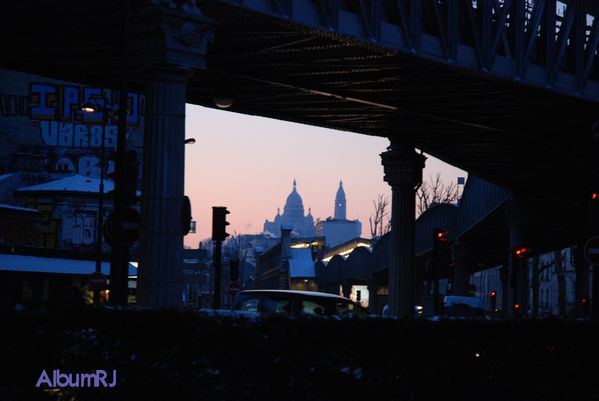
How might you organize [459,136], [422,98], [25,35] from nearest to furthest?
[25,35] → [422,98] → [459,136]

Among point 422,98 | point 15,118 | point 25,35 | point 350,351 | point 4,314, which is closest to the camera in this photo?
point 4,314

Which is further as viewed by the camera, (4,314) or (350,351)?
(350,351)

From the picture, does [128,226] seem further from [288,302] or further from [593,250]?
[593,250]

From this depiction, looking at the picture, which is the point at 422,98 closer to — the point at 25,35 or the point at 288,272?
the point at 25,35

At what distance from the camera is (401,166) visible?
146 ft

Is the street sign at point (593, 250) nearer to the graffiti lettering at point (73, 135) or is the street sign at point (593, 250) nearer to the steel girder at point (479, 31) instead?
the steel girder at point (479, 31)

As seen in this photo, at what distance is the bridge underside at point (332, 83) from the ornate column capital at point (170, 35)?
0.74m

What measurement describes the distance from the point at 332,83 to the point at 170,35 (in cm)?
1171

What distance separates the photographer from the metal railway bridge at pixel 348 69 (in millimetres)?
23250

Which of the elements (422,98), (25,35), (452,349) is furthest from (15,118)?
(452,349)

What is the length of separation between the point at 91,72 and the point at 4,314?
20.0 meters

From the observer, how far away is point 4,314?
1303 cm

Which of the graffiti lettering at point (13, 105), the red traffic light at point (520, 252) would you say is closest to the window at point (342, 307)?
the red traffic light at point (520, 252)

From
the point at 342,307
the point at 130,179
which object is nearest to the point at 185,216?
the point at 130,179
